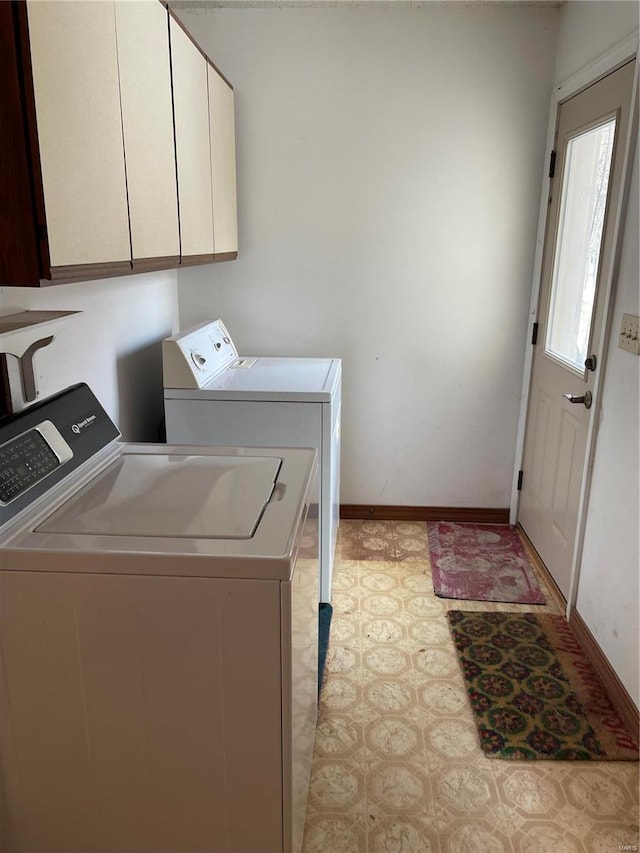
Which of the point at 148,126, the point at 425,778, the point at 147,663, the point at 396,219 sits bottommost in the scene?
the point at 425,778

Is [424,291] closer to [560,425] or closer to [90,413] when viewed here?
[560,425]

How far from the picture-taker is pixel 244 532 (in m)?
1.20

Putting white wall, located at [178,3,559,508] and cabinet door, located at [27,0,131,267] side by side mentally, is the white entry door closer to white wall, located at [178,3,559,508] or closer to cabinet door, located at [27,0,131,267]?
white wall, located at [178,3,559,508]

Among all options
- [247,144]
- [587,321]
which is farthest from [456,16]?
[587,321]

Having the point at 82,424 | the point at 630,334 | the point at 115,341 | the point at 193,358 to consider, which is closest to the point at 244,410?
the point at 193,358

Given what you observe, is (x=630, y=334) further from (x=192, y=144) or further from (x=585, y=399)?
(x=192, y=144)

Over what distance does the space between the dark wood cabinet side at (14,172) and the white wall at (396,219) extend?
6.69 ft

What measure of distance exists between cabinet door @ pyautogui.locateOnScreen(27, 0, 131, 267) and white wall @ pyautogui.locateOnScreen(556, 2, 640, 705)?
1.59 metres

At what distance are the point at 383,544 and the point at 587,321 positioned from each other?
4.69 feet

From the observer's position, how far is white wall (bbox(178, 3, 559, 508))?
285 cm

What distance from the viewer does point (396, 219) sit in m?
3.04

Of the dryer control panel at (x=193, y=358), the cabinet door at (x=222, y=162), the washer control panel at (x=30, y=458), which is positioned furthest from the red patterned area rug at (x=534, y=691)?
the cabinet door at (x=222, y=162)

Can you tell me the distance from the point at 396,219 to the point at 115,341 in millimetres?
1505

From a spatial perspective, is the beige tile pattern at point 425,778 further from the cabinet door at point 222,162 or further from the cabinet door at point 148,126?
the cabinet door at point 222,162
